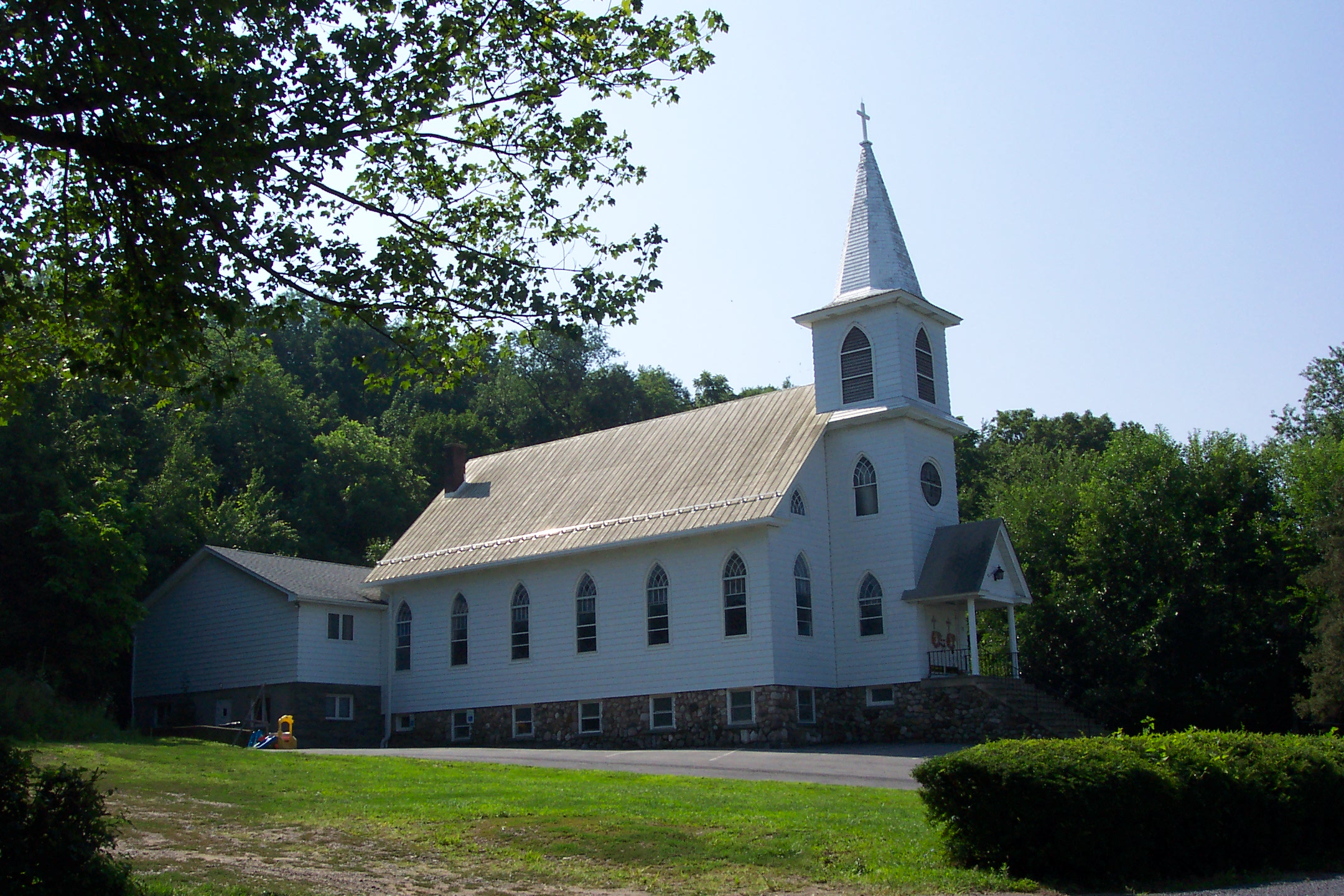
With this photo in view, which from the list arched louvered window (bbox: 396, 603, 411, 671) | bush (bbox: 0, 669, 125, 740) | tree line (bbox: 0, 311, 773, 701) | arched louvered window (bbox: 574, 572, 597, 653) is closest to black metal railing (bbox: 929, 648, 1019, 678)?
arched louvered window (bbox: 574, 572, 597, 653)

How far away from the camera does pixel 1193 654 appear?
35.8 m

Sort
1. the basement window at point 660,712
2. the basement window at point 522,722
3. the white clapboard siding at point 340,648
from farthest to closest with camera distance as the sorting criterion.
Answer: the white clapboard siding at point 340,648 < the basement window at point 522,722 < the basement window at point 660,712

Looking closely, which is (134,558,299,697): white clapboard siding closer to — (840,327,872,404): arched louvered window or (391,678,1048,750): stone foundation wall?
(391,678,1048,750): stone foundation wall

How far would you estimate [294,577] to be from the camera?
39344mm

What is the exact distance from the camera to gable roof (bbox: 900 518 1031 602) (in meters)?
31.1

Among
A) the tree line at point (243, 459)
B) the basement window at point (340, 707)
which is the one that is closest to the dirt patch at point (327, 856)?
the tree line at point (243, 459)

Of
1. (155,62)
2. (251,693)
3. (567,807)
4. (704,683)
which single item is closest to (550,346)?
(251,693)

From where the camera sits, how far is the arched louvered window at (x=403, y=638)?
130 feet

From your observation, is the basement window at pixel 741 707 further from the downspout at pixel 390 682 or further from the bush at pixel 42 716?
the bush at pixel 42 716

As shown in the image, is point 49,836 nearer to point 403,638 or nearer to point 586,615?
point 586,615

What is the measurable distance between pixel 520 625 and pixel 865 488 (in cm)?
1088

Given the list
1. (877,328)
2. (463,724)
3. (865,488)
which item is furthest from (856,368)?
(463,724)

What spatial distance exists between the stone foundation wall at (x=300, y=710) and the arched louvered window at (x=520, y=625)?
589 centimetres

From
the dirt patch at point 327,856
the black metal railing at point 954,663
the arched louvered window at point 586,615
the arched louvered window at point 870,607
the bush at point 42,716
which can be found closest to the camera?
the dirt patch at point 327,856
